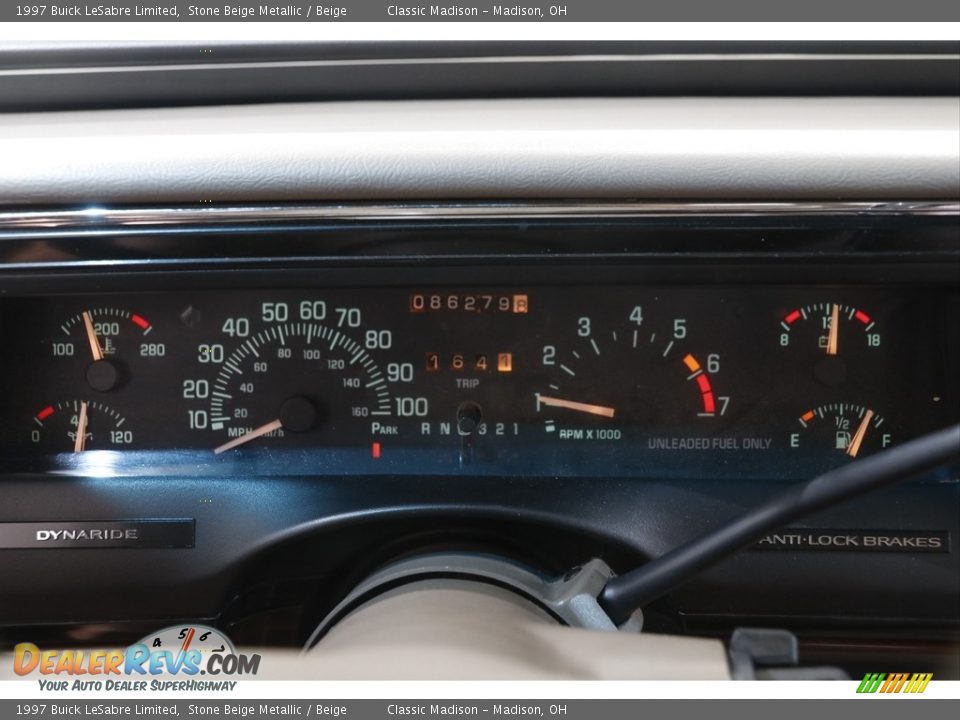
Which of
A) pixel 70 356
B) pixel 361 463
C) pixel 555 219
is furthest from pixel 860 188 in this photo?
pixel 70 356

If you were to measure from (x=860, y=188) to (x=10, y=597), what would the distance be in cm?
144

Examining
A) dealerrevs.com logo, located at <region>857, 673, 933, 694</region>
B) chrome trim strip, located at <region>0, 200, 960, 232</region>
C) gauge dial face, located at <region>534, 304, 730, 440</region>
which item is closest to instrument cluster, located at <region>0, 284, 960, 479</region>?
gauge dial face, located at <region>534, 304, 730, 440</region>

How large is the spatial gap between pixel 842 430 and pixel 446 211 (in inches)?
29.9

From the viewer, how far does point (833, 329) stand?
5.09 ft

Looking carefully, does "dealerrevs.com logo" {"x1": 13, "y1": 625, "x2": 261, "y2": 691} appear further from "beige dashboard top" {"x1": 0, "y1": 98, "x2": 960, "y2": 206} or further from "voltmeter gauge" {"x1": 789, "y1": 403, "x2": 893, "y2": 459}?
"voltmeter gauge" {"x1": 789, "y1": 403, "x2": 893, "y2": 459}

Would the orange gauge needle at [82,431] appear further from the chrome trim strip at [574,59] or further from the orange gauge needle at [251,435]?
the chrome trim strip at [574,59]

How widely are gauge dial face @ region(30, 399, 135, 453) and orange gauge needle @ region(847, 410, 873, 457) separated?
1.19 metres

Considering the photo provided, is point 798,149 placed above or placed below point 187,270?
above

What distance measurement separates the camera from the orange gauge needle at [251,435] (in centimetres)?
160

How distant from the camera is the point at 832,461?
1576 mm

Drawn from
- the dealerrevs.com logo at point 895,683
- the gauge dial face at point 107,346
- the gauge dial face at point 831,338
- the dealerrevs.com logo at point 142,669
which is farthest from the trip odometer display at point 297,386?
the dealerrevs.com logo at point 895,683

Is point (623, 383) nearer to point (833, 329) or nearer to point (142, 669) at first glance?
point (833, 329)

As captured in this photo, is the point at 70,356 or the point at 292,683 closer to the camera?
the point at 292,683

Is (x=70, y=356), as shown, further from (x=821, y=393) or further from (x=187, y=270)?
(x=821, y=393)
